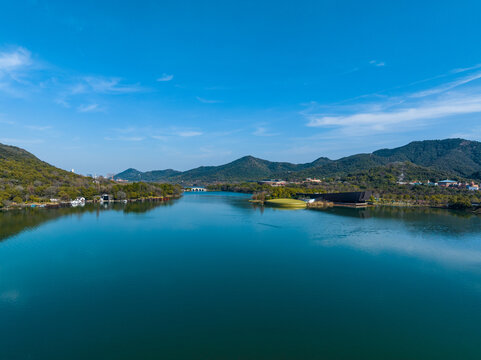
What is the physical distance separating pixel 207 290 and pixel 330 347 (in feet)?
16.5

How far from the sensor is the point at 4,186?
1527 inches

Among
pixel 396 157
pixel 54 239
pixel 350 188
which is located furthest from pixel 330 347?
pixel 396 157

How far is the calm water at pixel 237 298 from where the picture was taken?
7.06 metres

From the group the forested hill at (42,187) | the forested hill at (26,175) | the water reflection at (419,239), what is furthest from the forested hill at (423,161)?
the forested hill at (26,175)

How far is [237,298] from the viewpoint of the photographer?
975 cm

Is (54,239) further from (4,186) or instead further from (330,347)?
(4,186)

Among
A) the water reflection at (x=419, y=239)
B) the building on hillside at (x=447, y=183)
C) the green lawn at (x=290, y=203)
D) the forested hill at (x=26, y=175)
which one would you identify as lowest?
the water reflection at (x=419, y=239)

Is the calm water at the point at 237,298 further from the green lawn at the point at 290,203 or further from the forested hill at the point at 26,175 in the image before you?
the forested hill at the point at 26,175

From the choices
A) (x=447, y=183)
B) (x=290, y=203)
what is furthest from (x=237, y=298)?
(x=447, y=183)

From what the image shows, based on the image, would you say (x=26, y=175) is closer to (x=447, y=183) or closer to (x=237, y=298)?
(x=237, y=298)

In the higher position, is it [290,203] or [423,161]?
[423,161]

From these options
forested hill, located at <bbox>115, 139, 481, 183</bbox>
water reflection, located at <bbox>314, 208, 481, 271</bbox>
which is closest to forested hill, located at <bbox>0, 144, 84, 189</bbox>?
water reflection, located at <bbox>314, 208, 481, 271</bbox>

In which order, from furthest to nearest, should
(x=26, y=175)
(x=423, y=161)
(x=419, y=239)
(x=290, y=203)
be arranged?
1. (x=423, y=161)
2. (x=290, y=203)
3. (x=26, y=175)
4. (x=419, y=239)

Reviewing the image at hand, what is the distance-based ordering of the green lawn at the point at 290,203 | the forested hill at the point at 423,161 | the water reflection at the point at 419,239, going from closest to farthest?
the water reflection at the point at 419,239 < the green lawn at the point at 290,203 < the forested hill at the point at 423,161
